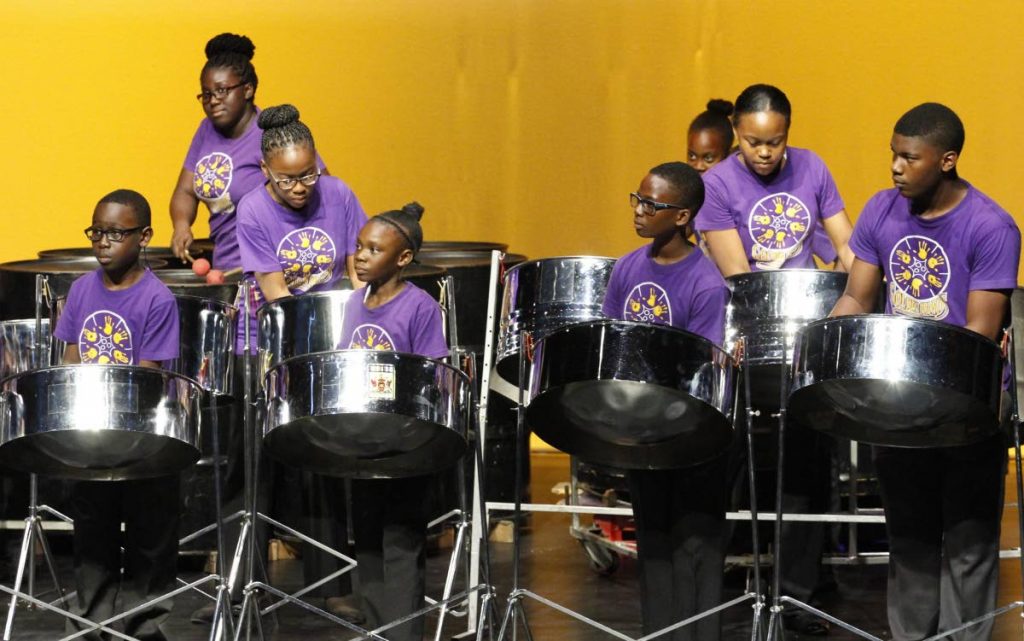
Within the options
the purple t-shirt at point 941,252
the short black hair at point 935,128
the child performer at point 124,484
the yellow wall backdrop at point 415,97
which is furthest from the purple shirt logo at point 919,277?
the yellow wall backdrop at point 415,97

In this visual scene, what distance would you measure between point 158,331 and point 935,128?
1378 mm

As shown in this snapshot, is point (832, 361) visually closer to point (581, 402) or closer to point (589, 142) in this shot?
point (581, 402)

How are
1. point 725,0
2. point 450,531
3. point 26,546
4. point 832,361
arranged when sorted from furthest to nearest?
1. point 725,0
2. point 450,531
3. point 26,546
4. point 832,361

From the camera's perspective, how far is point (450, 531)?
4.51 metres

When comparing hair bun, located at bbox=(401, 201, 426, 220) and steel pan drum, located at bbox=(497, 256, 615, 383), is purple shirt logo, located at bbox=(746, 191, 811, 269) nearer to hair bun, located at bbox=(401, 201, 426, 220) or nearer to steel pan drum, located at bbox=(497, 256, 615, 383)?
steel pan drum, located at bbox=(497, 256, 615, 383)

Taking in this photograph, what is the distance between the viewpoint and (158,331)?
3.30 m

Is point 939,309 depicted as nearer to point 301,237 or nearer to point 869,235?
point 869,235

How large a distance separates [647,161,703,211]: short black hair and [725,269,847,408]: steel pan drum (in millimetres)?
228

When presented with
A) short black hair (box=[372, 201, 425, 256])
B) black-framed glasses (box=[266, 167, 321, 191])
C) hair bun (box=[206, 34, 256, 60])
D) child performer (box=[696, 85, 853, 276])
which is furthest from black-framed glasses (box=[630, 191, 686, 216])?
hair bun (box=[206, 34, 256, 60])

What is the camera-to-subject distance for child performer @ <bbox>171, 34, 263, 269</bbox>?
4.04 meters

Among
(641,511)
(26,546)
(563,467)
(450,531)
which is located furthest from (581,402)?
(563,467)

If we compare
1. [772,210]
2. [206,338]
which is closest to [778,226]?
[772,210]

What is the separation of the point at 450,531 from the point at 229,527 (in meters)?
0.80

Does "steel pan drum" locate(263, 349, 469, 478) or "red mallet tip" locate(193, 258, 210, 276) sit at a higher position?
"red mallet tip" locate(193, 258, 210, 276)
